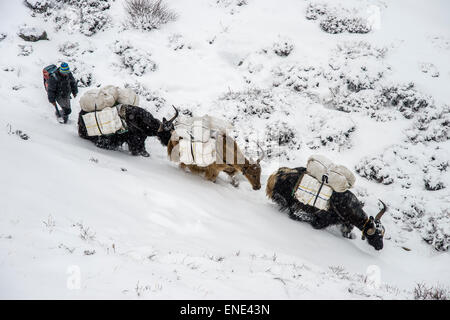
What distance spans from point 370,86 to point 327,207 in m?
4.86

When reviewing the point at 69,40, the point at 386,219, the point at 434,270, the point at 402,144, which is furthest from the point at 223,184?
the point at 69,40

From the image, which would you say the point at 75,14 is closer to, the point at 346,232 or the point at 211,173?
the point at 211,173

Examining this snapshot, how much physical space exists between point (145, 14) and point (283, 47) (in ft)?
16.8

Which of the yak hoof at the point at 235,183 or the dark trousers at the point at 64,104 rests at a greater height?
the dark trousers at the point at 64,104

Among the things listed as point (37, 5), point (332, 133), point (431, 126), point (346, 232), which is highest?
point (37, 5)

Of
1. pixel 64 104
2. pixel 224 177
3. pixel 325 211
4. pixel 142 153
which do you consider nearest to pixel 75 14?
pixel 64 104

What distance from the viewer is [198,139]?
4.92 metres

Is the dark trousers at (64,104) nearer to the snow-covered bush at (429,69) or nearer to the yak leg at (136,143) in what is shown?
the yak leg at (136,143)

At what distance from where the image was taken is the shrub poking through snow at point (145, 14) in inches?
386

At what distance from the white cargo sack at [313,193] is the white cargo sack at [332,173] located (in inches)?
3.7

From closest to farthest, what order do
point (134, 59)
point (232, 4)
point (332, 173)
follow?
point (332, 173), point (134, 59), point (232, 4)

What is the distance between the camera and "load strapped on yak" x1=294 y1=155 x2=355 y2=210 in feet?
15.2

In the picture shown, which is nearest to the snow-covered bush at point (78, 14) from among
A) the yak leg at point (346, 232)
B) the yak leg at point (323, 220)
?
the yak leg at point (323, 220)

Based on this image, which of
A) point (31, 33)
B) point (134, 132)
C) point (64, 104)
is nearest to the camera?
point (134, 132)
